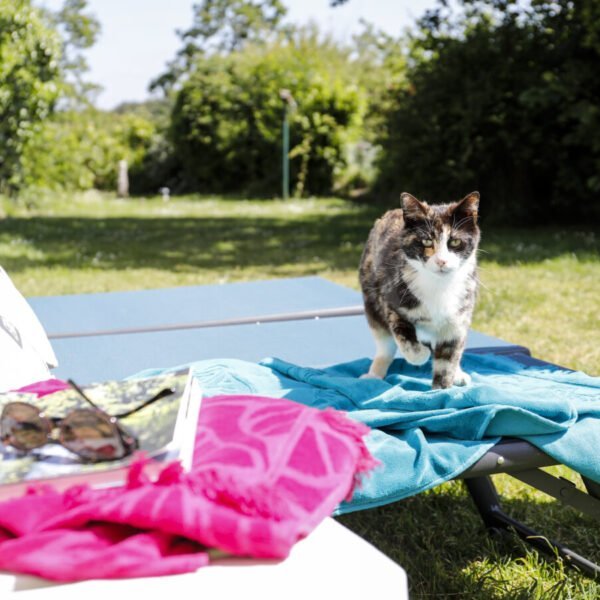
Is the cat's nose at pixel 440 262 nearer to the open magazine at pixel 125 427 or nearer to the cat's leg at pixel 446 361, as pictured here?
the cat's leg at pixel 446 361

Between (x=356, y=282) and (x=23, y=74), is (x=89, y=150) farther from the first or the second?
(x=356, y=282)

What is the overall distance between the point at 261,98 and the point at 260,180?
213 cm

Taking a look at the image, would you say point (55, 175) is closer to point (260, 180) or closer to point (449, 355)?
Result: point (260, 180)

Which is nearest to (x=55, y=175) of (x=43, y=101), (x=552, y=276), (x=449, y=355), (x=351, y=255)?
(x=43, y=101)

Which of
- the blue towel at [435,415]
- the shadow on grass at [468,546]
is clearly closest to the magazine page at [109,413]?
the blue towel at [435,415]

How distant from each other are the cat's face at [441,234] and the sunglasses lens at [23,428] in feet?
3.71

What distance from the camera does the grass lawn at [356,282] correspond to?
2.38m

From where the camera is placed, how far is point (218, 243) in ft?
30.7

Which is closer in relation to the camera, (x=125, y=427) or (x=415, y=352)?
(x=125, y=427)

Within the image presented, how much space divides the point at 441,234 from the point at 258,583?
1.21m

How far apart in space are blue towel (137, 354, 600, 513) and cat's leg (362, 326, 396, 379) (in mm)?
143

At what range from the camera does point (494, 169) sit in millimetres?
9906

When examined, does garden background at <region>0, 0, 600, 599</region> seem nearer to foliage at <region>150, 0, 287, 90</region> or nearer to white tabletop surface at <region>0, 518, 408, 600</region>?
white tabletop surface at <region>0, 518, 408, 600</region>

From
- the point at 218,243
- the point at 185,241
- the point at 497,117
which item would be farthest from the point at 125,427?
the point at 497,117
